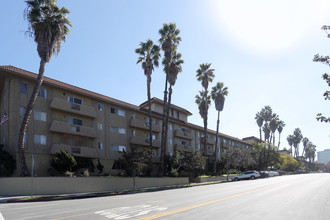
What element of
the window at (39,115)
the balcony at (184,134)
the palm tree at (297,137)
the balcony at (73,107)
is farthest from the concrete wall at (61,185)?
the palm tree at (297,137)

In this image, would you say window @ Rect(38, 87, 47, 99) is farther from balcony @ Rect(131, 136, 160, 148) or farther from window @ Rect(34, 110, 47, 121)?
balcony @ Rect(131, 136, 160, 148)

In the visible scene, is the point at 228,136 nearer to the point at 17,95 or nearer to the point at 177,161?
the point at 177,161

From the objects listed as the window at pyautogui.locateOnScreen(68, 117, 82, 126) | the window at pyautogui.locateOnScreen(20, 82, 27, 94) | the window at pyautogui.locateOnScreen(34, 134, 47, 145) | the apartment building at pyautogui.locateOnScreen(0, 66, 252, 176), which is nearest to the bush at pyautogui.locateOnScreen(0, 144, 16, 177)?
the apartment building at pyautogui.locateOnScreen(0, 66, 252, 176)

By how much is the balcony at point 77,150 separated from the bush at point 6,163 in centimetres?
382

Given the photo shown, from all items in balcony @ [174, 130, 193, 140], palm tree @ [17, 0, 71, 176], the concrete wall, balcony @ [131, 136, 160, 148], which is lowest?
the concrete wall

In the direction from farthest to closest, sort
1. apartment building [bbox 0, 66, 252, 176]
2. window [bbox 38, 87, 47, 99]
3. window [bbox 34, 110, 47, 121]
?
1. window [bbox 38, 87, 47, 99]
2. window [bbox 34, 110, 47, 121]
3. apartment building [bbox 0, 66, 252, 176]

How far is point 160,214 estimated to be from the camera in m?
10.8

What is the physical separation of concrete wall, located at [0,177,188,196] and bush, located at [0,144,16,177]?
3.53 metres

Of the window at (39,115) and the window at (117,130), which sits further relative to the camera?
the window at (117,130)

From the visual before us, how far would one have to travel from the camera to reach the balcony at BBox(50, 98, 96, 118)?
2958cm

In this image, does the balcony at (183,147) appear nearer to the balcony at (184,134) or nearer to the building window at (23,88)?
the balcony at (184,134)

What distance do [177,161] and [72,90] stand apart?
58.7 ft

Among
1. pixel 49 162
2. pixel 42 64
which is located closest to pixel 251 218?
pixel 42 64

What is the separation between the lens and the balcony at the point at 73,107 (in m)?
29.6
